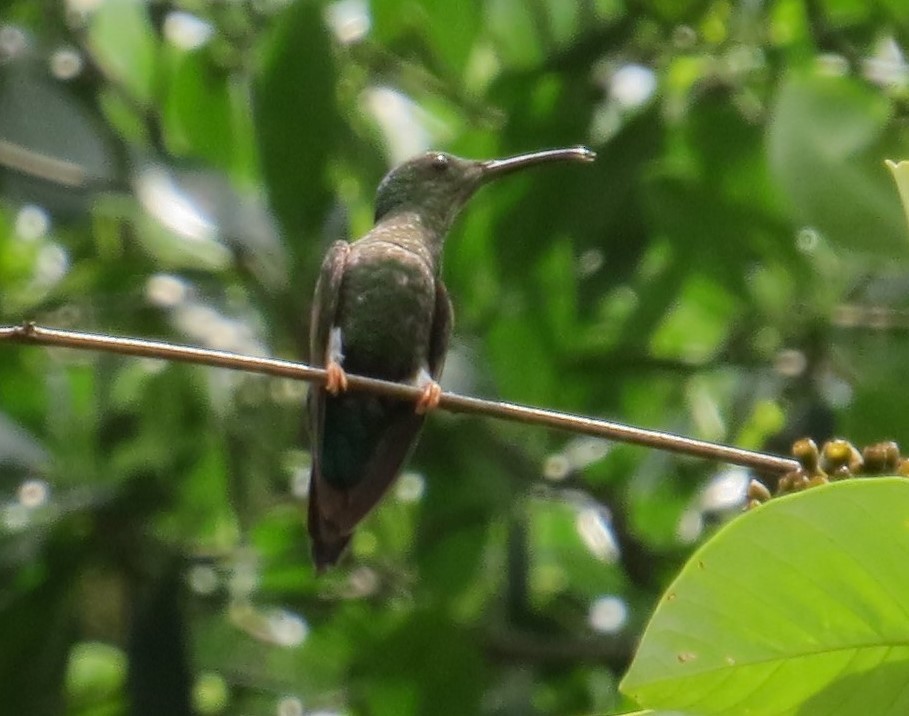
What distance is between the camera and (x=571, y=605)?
14.7ft

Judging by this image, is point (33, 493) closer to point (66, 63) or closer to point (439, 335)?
point (439, 335)

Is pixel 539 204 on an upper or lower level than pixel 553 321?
upper

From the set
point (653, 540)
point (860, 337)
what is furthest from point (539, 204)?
point (653, 540)

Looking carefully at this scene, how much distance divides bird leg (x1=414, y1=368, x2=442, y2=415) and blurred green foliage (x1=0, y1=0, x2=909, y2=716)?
0.12m

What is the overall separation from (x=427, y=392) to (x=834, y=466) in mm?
873

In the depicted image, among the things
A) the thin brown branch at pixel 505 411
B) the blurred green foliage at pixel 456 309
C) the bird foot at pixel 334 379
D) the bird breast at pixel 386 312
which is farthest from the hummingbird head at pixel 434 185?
the thin brown branch at pixel 505 411

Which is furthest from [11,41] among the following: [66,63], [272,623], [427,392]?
[427,392]

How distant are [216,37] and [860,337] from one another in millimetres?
1986

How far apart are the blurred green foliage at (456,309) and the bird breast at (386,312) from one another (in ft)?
0.42

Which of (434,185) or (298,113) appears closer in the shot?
(298,113)

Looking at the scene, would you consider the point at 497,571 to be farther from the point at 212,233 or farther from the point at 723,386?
the point at 212,233

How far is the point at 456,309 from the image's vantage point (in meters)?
3.95

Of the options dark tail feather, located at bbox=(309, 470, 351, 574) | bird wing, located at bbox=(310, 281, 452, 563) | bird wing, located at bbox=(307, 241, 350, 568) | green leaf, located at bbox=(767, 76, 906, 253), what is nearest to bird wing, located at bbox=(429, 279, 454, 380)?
bird wing, located at bbox=(310, 281, 452, 563)

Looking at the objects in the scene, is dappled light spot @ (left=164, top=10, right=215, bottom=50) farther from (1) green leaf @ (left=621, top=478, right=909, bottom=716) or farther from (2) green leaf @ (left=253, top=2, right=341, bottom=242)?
(1) green leaf @ (left=621, top=478, right=909, bottom=716)
